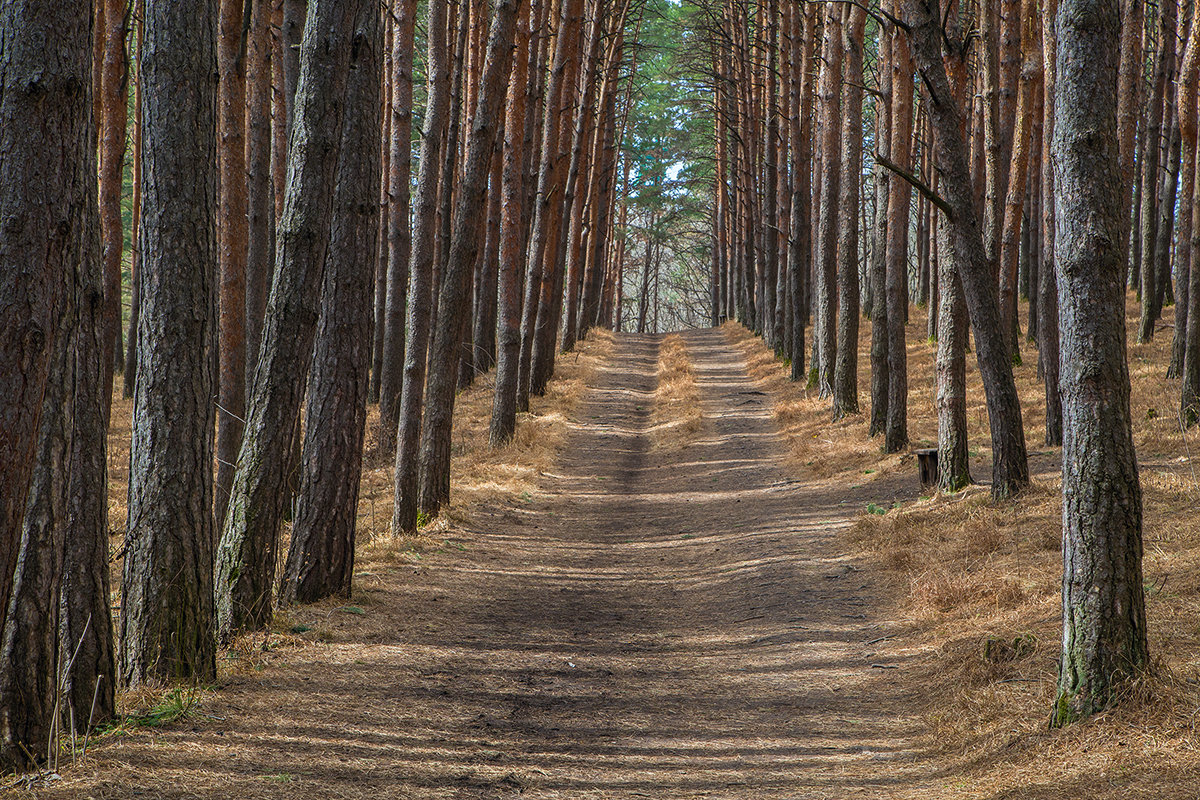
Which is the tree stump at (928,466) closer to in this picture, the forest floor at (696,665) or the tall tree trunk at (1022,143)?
the forest floor at (696,665)

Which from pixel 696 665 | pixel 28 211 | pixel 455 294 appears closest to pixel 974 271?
pixel 696 665

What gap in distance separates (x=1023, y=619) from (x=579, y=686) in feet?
9.60

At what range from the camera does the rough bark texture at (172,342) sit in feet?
14.8

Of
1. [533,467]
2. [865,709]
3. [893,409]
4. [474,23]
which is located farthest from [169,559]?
[474,23]

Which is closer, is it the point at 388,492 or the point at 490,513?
the point at 490,513

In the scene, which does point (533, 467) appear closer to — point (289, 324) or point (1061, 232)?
point (289, 324)

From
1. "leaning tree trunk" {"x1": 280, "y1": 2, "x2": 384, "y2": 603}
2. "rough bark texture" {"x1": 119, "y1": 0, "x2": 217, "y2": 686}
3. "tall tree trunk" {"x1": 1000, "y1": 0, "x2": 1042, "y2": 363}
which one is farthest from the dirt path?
"tall tree trunk" {"x1": 1000, "y1": 0, "x2": 1042, "y2": 363}

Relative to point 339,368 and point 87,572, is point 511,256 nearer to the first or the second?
point 339,368

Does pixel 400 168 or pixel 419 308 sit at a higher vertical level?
pixel 400 168

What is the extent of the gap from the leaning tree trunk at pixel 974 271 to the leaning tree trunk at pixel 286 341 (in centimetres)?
555

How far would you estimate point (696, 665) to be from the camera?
5977 mm

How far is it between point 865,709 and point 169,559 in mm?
3909

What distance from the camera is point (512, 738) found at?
184 inches

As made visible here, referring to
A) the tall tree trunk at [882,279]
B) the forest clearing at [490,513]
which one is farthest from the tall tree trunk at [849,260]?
the forest clearing at [490,513]
